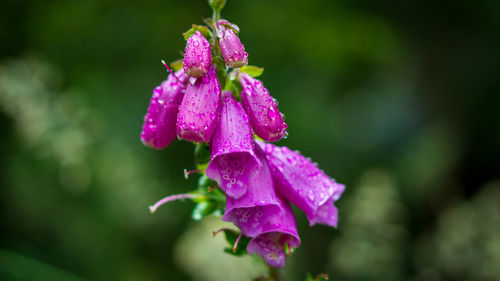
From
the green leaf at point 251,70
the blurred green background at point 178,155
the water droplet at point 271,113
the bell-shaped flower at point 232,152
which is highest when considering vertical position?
the green leaf at point 251,70

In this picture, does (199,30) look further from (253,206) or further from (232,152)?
(253,206)

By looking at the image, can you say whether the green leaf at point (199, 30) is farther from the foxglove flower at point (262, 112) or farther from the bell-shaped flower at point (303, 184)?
the bell-shaped flower at point (303, 184)

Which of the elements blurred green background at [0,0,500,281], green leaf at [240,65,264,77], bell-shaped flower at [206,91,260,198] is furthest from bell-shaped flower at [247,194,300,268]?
blurred green background at [0,0,500,281]

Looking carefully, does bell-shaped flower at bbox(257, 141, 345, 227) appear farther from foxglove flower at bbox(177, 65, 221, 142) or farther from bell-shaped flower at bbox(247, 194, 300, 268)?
foxglove flower at bbox(177, 65, 221, 142)

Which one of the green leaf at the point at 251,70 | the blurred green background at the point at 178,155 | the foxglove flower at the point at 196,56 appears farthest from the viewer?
the blurred green background at the point at 178,155

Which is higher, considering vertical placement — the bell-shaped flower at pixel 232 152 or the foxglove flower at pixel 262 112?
the foxglove flower at pixel 262 112

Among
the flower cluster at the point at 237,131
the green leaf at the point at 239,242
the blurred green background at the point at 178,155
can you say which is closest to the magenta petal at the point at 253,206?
the flower cluster at the point at 237,131
